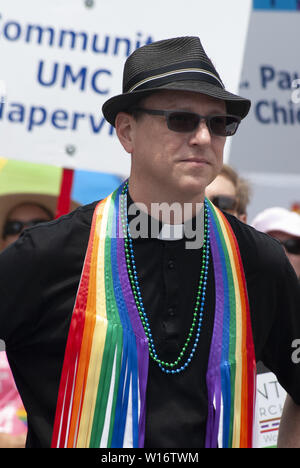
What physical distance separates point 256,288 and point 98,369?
602mm

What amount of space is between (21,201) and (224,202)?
3.80 ft

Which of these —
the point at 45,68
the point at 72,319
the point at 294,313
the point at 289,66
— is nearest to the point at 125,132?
the point at 72,319

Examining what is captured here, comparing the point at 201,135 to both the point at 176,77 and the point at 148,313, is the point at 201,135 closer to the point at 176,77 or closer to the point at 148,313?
the point at 176,77

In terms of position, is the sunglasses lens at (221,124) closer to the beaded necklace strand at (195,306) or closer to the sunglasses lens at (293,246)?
the beaded necklace strand at (195,306)

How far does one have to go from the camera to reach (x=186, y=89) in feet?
7.78

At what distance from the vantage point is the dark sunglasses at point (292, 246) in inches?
179

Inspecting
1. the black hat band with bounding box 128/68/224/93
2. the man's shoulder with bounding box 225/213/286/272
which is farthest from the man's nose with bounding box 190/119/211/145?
the man's shoulder with bounding box 225/213/286/272

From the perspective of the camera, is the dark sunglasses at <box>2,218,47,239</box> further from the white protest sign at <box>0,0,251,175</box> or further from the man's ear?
the man's ear

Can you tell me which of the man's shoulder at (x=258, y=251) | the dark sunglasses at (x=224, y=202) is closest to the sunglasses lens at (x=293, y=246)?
the dark sunglasses at (x=224, y=202)

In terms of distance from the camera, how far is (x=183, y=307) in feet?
8.20

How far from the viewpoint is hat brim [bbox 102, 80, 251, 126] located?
2.39 m

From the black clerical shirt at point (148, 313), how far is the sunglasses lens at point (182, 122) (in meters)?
0.38

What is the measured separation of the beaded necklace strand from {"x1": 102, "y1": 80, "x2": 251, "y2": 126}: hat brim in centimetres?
28

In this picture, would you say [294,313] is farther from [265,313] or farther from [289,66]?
[289,66]
